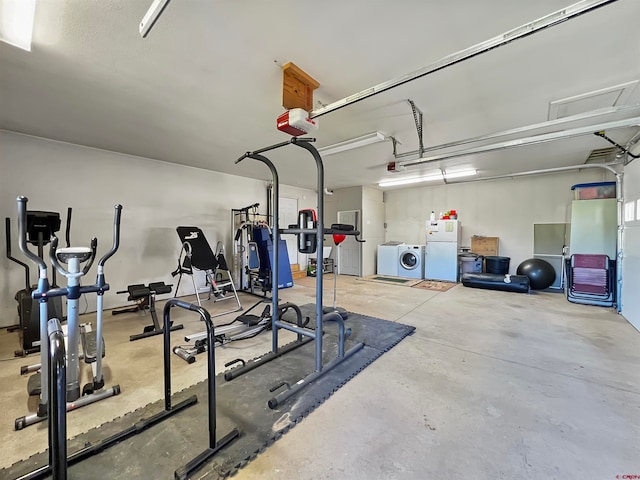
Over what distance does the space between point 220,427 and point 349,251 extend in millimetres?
6497

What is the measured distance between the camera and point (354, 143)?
12.3ft

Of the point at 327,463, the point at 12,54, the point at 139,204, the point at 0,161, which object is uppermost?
the point at 12,54

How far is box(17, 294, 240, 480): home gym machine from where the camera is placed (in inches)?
40.8

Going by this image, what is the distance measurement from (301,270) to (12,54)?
6.38m

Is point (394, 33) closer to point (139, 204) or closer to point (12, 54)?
point (12, 54)

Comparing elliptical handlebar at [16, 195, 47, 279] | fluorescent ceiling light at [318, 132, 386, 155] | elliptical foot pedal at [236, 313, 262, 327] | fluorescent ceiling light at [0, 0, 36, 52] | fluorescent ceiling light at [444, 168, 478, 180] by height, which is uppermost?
fluorescent ceiling light at [444, 168, 478, 180]

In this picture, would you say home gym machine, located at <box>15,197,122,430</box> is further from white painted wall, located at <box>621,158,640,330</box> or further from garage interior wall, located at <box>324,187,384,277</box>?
garage interior wall, located at <box>324,187,384,277</box>

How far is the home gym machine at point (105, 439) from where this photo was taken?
3.40ft

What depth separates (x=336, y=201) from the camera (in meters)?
8.16

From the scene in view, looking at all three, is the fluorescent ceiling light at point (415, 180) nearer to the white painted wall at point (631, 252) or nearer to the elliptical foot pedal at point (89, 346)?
the white painted wall at point (631, 252)

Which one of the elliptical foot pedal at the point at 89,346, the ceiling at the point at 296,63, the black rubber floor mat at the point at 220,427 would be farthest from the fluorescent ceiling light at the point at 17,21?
the black rubber floor mat at the point at 220,427

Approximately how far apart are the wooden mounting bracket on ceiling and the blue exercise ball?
5.96 meters

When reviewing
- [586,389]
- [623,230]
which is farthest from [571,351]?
[623,230]

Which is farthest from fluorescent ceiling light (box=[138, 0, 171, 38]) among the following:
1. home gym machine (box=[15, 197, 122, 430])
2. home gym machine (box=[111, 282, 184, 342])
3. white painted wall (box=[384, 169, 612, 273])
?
white painted wall (box=[384, 169, 612, 273])
